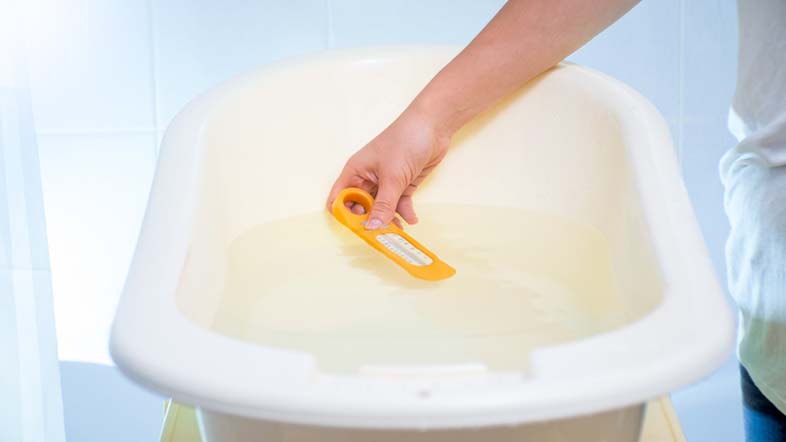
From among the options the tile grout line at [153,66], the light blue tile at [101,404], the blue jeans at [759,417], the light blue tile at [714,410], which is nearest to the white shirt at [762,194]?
the blue jeans at [759,417]

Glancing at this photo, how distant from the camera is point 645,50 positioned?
1365mm

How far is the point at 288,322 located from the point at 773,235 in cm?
42

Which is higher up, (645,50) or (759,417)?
(645,50)

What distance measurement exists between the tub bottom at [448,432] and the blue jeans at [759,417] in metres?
0.40

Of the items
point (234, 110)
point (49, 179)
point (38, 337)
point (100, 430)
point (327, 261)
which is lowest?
point (100, 430)

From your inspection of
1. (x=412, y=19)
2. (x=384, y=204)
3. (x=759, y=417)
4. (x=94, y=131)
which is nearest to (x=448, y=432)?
(x=384, y=204)

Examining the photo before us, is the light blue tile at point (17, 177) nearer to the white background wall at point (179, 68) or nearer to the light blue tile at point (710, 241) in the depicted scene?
the white background wall at point (179, 68)

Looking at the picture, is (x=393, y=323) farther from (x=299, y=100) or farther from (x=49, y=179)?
(x=49, y=179)

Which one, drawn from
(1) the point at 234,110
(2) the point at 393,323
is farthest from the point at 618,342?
(1) the point at 234,110

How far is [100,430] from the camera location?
1.49 metres

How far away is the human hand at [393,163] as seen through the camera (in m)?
0.87

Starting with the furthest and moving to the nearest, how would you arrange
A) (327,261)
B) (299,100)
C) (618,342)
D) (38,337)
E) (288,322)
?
(38,337)
(299,100)
(327,261)
(288,322)
(618,342)

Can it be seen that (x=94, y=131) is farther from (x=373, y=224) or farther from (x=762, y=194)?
(x=762, y=194)

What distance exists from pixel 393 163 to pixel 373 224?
70 mm
